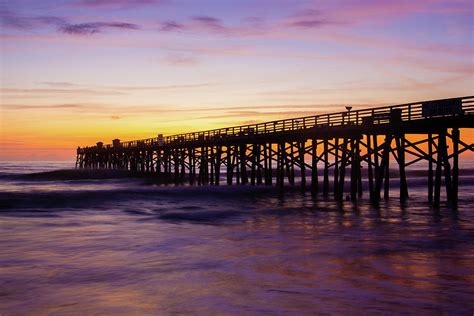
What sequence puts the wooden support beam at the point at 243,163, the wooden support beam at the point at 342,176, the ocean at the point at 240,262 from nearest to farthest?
1. the ocean at the point at 240,262
2. the wooden support beam at the point at 342,176
3. the wooden support beam at the point at 243,163

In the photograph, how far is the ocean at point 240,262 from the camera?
8.76 meters

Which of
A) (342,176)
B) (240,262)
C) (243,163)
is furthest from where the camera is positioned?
(243,163)

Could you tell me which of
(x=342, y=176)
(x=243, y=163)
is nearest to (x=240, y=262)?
(x=342, y=176)

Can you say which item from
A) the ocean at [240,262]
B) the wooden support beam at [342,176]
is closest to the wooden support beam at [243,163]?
the wooden support beam at [342,176]

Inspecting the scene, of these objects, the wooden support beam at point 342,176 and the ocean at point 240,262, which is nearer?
the ocean at point 240,262

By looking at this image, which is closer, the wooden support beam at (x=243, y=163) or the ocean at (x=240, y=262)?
the ocean at (x=240, y=262)

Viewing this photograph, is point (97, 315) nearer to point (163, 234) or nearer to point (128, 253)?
point (128, 253)

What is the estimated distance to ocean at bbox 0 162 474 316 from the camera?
8.76 metres

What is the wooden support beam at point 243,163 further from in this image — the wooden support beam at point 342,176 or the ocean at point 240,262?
the ocean at point 240,262

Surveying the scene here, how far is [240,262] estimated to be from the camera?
11859mm

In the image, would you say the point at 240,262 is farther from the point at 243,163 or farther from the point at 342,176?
the point at 243,163

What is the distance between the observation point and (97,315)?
8266 mm

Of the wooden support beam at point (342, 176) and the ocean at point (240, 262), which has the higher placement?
the wooden support beam at point (342, 176)

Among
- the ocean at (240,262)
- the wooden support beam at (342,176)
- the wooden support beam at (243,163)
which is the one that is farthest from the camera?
the wooden support beam at (243,163)
